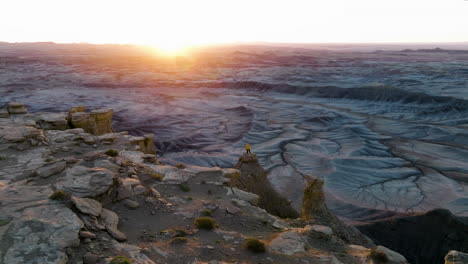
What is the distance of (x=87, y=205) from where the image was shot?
10891 millimetres

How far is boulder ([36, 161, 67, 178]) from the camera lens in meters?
13.3

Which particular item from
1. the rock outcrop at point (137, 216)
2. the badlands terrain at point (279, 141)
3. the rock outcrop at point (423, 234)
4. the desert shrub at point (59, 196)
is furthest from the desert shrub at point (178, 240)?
the rock outcrop at point (423, 234)

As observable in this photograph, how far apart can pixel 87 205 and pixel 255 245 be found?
5.84m

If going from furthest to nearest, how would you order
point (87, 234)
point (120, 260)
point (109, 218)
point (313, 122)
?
point (313, 122)
point (109, 218)
point (87, 234)
point (120, 260)

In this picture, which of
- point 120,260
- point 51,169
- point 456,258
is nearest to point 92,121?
point 51,169

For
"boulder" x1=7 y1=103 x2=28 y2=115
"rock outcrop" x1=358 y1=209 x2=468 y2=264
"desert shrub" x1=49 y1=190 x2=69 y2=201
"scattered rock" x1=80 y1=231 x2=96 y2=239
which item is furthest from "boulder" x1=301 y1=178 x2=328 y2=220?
"boulder" x1=7 y1=103 x2=28 y2=115

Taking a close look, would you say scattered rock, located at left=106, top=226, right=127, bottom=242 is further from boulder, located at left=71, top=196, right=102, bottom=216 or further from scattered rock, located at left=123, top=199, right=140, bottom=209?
scattered rock, located at left=123, top=199, right=140, bottom=209

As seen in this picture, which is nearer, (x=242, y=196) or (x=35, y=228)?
(x=35, y=228)

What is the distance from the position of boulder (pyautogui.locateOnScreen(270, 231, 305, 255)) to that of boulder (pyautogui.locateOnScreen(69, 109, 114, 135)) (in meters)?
20.9

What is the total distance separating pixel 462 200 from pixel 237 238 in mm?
27673

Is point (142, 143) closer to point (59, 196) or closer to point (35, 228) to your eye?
point (59, 196)

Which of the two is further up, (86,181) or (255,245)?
(86,181)

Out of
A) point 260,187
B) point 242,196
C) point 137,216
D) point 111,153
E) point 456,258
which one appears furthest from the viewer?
point 260,187

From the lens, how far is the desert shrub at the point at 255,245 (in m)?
10.5
